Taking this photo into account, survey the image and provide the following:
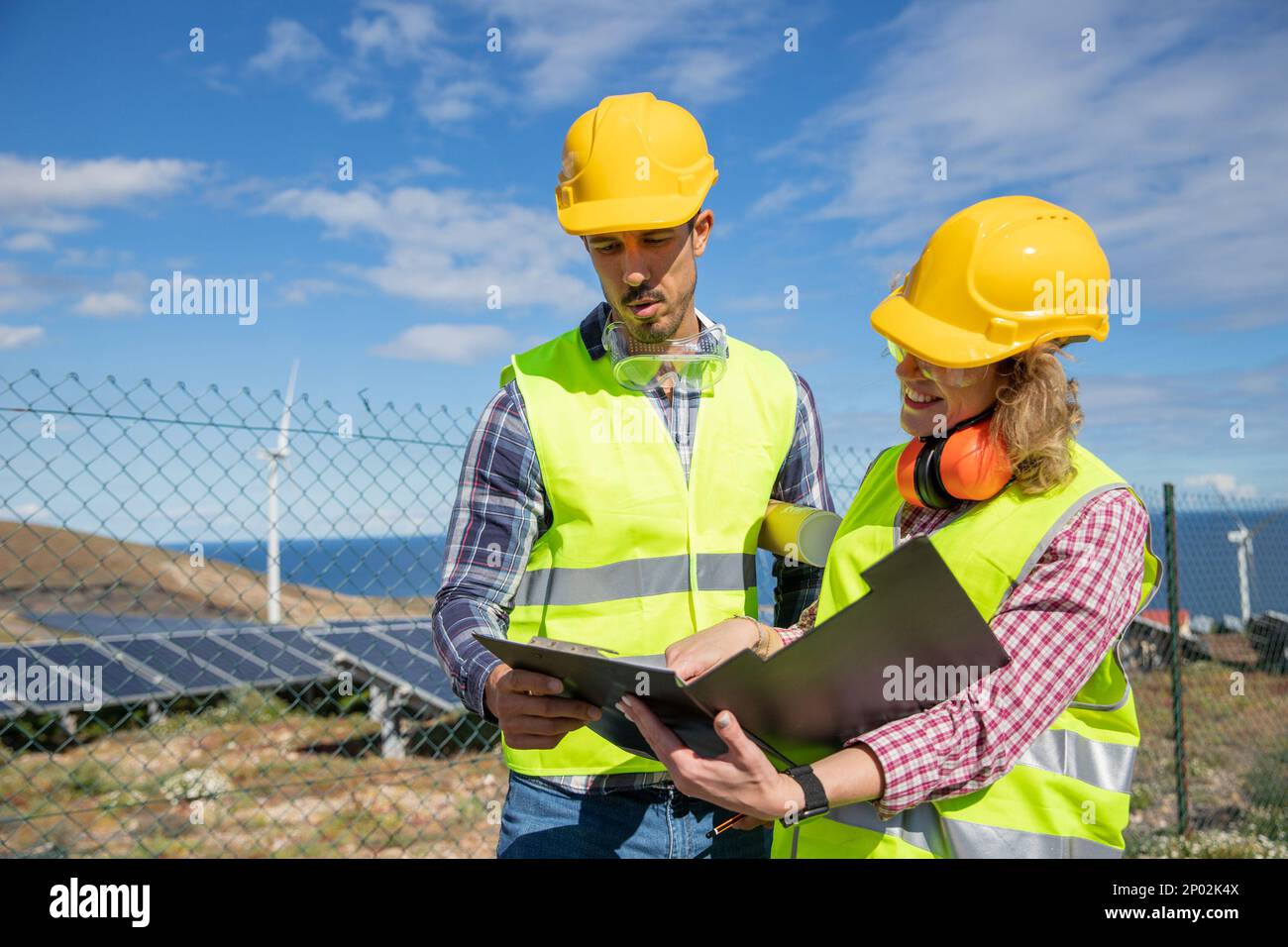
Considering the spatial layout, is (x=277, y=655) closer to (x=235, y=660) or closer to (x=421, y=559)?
(x=235, y=660)

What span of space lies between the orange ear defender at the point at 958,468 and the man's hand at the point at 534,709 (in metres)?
0.76

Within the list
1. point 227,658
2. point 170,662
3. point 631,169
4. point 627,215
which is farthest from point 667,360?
point 227,658

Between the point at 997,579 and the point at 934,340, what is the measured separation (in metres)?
0.47

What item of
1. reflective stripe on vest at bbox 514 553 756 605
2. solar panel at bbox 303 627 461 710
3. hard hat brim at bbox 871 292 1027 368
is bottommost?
solar panel at bbox 303 627 461 710

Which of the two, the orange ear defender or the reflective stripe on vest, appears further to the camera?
the reflective stripe on vest

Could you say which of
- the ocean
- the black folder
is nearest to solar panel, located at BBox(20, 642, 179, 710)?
the ocean

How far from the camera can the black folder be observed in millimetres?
1378

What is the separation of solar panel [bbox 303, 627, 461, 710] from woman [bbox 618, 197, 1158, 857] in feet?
19.9

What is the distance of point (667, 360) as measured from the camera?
2.34m

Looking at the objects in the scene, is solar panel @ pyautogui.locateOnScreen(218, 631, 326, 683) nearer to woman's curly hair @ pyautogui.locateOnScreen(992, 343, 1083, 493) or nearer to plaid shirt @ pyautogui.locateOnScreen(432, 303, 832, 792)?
plaid shirt @ pyautogui.locateOnScreen(432, 303, 832, 792)

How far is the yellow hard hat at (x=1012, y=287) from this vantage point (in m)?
1.73
